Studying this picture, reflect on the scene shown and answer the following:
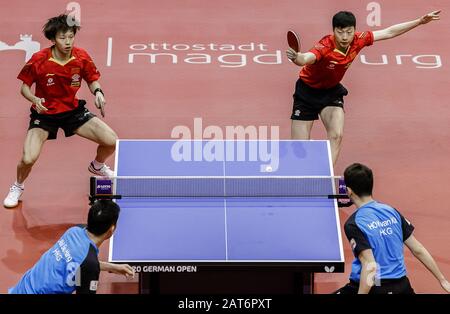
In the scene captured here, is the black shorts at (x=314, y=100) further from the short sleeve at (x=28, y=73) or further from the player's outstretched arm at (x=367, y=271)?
the player's outstretched arm at (x=367, y=271)

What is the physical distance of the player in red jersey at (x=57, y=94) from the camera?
9.12m

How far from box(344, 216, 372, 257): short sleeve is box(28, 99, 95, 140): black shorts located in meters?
3.47

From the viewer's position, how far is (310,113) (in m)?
9.59

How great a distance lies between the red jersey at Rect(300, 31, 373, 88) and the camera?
30.4ft

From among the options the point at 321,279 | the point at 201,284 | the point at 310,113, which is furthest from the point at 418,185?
the point at 201,284

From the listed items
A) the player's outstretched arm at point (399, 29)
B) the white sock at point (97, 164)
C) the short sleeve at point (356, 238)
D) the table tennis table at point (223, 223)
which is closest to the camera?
the short sleeve at point (356, 238)

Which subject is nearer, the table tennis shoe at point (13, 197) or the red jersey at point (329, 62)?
the red jersey at point (329, 62)

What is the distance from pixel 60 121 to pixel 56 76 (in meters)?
0.42

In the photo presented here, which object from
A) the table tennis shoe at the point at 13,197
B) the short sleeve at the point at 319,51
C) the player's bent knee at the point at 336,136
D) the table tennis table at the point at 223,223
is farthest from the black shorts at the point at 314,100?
the table tennis shoe at the point at 13,197

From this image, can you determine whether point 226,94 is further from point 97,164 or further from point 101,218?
point 101,218

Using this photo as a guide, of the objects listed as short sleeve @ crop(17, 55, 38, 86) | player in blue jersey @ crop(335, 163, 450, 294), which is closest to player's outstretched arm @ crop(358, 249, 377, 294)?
player in blue jersey @ crop(335, 163, 450, 294)

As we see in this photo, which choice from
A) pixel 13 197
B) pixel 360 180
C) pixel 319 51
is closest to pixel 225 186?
pixel 360 180

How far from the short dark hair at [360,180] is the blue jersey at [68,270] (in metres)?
1.76

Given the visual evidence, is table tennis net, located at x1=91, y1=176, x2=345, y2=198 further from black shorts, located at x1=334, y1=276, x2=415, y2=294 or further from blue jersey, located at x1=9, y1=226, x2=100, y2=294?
blue jersey, located at x1=9, y1=226, x2=100, y2=294
